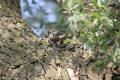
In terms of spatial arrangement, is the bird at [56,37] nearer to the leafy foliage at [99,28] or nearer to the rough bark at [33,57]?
the rough bark at [33,57]

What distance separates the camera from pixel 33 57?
1.25m

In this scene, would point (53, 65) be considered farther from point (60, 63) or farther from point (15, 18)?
point (15, 18)

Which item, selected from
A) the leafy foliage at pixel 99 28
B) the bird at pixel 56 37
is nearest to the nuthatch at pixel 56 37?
the bird at pixel 56 37

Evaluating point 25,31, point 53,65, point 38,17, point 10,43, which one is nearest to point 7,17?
point 25,31

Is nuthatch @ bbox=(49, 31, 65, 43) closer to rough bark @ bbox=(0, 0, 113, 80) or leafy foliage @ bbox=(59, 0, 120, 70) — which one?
rough bark @ bbox=(0, 0, 113, 80)

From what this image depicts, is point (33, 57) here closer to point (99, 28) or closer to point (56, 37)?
point (56, 37)

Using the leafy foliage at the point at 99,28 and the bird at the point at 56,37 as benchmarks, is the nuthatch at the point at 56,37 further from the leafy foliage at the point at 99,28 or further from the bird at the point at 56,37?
the leafy foliage at the point at 99,28

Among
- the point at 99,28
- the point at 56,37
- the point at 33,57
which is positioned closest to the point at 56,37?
the point at 56,37

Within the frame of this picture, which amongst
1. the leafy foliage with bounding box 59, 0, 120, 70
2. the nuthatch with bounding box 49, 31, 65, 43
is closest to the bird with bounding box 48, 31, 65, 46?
the nuthatch with bounding box 49, 31, 65, 43

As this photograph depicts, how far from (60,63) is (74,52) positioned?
0.15 m

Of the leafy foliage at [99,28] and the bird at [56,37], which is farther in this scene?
the bird at [56,37]

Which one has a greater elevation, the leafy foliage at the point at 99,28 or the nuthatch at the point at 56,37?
the leafy foliage at the point at 99,28

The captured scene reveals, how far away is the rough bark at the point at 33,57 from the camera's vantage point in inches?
45.1

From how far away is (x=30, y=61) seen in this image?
1210 millimetres
